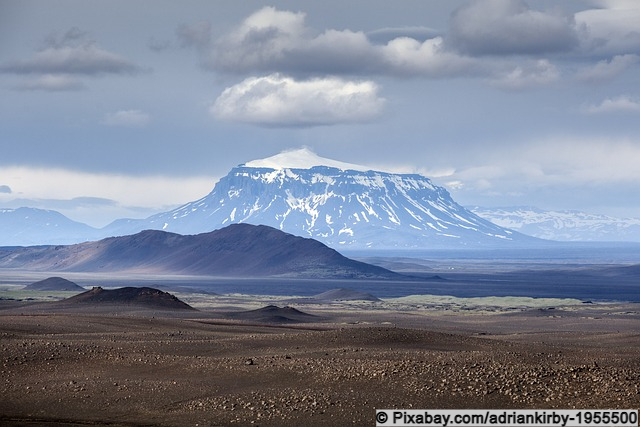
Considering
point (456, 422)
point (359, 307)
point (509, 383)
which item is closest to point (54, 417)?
point (456, 422)

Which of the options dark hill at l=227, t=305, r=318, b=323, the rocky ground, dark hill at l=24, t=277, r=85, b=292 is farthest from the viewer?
dark hill at l=24, t=277, r=85, b=292

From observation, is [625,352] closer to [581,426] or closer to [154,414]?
[581,426]

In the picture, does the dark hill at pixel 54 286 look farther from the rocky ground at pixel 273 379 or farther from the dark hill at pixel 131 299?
the rocky ground at pixel 273 379

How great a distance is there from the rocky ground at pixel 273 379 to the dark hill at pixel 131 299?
45.4m

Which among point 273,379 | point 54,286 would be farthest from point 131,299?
point 54,286

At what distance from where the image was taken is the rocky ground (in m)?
30.4

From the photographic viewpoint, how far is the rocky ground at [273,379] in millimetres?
30438

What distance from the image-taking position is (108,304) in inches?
3647

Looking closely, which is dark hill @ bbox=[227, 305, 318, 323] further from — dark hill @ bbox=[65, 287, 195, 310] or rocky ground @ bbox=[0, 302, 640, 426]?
rocky ground @ bbox=[0, 302, 640, 426]

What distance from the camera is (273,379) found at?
3494cm

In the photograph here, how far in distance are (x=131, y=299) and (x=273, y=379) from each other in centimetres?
6334

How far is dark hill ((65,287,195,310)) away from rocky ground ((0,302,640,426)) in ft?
149

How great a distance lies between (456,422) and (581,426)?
3.38m

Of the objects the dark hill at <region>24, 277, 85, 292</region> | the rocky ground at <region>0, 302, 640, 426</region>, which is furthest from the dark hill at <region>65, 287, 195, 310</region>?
the dark hill at <region>24, 277, 85, 292</region>
